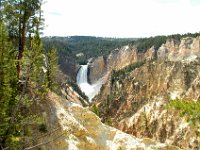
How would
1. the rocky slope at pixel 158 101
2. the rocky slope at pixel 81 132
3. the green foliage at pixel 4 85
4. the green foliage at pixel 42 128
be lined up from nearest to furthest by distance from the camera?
the green foliage at pixel 4 85 < the green foliage at pixel 42 128 < the rocky slope at pixel 81 132 < the rocky slope at pixel 158 101

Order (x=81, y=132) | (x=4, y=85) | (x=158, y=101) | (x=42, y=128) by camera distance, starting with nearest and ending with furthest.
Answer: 1. (x=4, y=85)
2. (x=42, y=128)
3. (x=81, y=132)
4. (x=158, y=101)

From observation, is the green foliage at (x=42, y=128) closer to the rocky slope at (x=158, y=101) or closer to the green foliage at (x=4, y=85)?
the green foliage at (x=4, y=85)

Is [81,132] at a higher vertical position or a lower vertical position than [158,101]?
higher

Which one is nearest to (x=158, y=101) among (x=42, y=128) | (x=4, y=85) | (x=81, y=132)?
(x=81, y=132)

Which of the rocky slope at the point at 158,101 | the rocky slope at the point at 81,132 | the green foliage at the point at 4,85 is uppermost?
the green foliage at the point at 4,85

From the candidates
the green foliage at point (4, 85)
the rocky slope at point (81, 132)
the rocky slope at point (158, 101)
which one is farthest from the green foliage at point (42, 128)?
the rocky slope at point (158, 101)

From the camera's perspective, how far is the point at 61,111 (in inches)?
1773

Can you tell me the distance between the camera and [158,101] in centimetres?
11662

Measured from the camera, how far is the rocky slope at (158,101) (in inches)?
4077

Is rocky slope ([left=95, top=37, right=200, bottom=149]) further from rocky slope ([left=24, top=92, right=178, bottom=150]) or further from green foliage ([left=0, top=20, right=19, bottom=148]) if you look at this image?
green foliage ([left=0, top=20, right=19, bottom=148])

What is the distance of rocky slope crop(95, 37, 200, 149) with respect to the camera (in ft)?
340

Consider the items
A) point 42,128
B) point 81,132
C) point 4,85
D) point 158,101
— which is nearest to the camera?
point 4,85

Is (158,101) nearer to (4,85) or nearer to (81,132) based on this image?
(81,132)

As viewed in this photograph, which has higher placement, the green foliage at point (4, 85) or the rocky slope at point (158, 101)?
the green foliage at point (4, 85)
